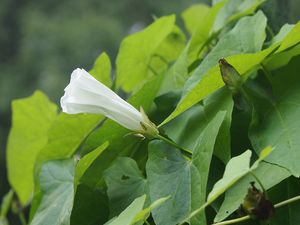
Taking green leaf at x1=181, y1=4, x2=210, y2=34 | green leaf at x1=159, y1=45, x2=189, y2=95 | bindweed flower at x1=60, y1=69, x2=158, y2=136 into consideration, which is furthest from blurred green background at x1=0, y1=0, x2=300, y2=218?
bindweed flower at x1=60, y1=69, x2=158, y2=136

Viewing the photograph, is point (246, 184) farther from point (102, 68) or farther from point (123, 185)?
point (102, 68)

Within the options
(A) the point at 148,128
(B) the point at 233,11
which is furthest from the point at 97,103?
(B) the point at 233,11

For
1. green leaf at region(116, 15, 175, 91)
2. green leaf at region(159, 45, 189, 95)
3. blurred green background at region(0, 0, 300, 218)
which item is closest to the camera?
green leaf at region(159, 45, 189, 95)

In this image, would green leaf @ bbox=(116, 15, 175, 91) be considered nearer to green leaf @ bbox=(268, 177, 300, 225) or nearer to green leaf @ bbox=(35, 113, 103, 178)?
green leaf @ bbox=(35, 113, 103, 178)

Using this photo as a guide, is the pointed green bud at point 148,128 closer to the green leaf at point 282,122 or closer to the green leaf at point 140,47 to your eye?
the green leaf at point 282,122

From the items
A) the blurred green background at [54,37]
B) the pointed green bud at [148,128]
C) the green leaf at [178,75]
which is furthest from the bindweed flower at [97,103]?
the blurred green background at [54,37]
